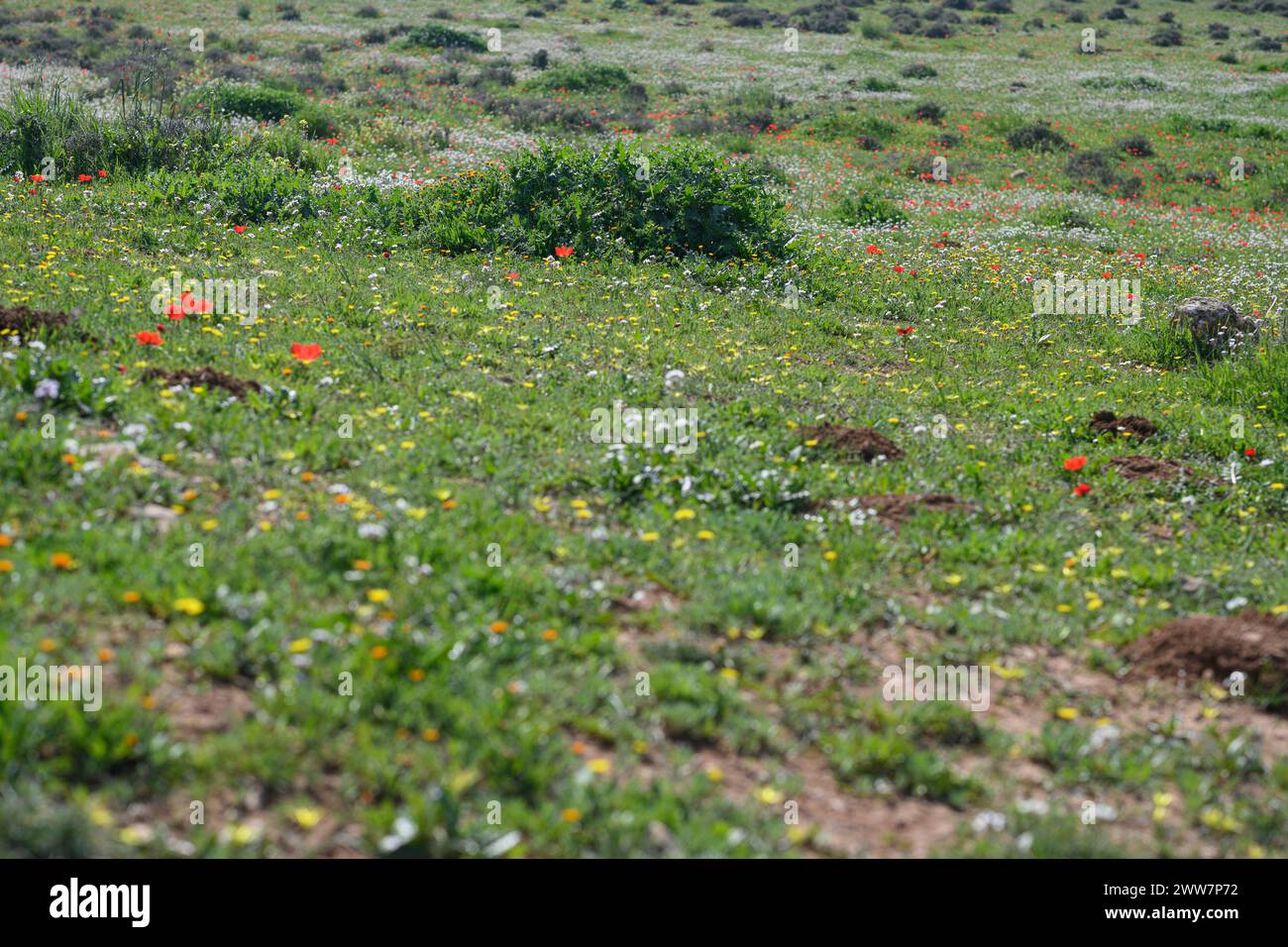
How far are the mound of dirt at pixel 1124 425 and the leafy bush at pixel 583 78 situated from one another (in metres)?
23.4

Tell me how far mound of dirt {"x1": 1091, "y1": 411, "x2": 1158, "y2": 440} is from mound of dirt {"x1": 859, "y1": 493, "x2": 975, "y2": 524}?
243 centimetres

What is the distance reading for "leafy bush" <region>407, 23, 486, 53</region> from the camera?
118 feet

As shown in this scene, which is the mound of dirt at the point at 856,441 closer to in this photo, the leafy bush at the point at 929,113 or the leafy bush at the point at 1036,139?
the leafy bush at the point at 1036,139

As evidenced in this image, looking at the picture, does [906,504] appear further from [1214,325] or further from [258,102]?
[258,102]

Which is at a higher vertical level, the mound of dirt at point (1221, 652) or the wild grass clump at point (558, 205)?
the wild grass clump at point (558, 205)

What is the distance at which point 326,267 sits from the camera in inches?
450

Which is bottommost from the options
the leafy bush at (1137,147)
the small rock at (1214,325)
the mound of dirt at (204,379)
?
the mound of dirt at (204,379)

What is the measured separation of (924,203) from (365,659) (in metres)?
18.1

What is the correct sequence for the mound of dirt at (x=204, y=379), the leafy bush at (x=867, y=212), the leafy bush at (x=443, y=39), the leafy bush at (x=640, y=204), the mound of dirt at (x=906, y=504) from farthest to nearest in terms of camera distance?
the leafy bush at (x=443, y=39) < the leafy bush at (x=867, y=212) < the leafy bush at (x=640, y=204) < the mound of dirt at (x=204, y=379) < the mound of dirt at (x=906, y=504)

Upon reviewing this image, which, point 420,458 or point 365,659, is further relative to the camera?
point 420,458

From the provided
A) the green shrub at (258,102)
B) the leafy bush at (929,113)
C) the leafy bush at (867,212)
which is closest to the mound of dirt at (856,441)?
the leafy bush at (867,212)

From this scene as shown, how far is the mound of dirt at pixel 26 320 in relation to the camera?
7.34 metres
